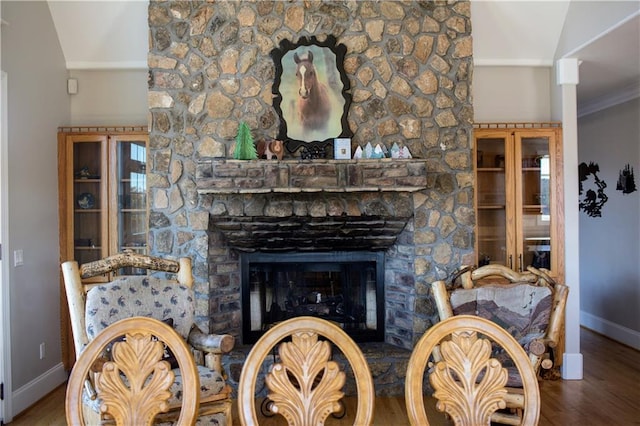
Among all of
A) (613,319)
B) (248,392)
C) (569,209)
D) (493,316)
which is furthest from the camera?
(613,319)

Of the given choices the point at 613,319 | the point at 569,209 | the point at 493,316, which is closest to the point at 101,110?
the point at 493,316

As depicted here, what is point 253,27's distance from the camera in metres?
3.62

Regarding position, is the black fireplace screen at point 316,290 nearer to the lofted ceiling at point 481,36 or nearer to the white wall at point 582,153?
the white wall at point 582,153

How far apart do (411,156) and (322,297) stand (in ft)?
4.89

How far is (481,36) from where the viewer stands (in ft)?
13.3

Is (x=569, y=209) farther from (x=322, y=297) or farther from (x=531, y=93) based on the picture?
(x=322, y=297)

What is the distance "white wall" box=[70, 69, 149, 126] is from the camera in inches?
163

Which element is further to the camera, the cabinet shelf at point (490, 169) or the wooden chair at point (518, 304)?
the cabinet shelf at point (490, 169)

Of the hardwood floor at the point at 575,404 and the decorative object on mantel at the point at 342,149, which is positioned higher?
the decorative object on mantel at the point at 342,149

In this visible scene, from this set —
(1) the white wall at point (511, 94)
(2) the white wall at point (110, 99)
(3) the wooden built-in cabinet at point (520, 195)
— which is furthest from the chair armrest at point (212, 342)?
(1) the white wall at point (511, 94)

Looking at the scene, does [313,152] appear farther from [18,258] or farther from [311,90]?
[18,258]

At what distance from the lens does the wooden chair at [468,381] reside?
4.55 ft

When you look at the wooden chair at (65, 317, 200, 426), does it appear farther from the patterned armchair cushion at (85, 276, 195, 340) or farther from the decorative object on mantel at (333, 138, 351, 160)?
the decorative object on mantel at (333, 138, 351, 160)

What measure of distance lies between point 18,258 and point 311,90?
2.40 m
